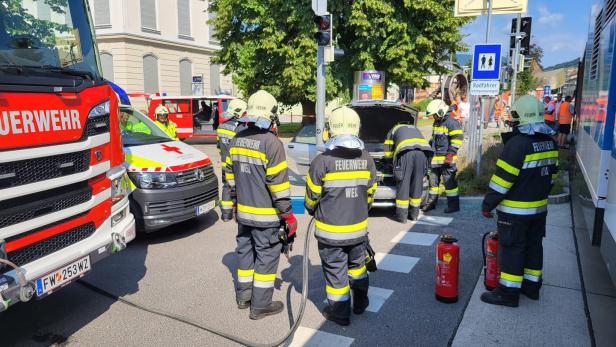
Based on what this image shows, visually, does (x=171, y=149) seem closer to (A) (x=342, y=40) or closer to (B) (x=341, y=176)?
(B) (x=341, y=176)

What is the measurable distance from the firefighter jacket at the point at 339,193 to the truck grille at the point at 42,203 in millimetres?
1847

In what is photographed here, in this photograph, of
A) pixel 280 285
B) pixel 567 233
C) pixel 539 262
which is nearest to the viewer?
pixel 539 262

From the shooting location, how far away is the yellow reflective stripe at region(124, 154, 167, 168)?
235 inches

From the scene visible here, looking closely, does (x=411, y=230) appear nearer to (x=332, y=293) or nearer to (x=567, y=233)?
(x=567, y=233)

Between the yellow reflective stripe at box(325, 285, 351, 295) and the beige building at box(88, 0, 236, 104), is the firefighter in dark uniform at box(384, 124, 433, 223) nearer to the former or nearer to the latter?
the yellow reflective stripe at box(325, 285, 351, 295)

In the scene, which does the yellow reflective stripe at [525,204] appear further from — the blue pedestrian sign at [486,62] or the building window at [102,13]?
the building window at [102,13]

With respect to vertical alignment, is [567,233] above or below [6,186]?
below

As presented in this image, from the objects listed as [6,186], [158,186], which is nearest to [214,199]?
[158,186]

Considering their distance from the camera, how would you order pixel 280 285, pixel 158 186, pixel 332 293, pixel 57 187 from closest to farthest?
pixel 57 187
pixel 332 293
pixel 280 285
pixel 158 186

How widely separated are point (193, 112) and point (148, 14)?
45.7ft

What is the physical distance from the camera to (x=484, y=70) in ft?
29.5

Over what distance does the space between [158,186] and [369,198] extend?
3110 mm

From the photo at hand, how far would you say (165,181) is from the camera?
6.03 m

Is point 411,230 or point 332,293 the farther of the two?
point 411,230
